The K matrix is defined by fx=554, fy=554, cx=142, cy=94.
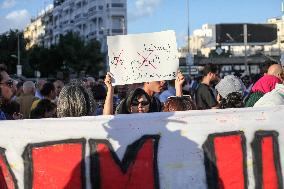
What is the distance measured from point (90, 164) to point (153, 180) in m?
0.44

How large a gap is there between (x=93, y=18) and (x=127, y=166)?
4431 inches

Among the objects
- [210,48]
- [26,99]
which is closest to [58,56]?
[210,48]

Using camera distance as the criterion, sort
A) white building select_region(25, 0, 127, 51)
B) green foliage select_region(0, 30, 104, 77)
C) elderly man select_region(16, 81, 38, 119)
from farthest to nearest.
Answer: white building select_region(25, 0, 127, 51) → green foliage select_region(0, 30, 104, 77) → elderly man select_region(16, 81, 38, 119)

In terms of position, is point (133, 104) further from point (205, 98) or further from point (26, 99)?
point (26, 99)

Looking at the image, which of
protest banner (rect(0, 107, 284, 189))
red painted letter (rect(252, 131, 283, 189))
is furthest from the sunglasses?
red painted letter (rect(252, 131, 283, 189))

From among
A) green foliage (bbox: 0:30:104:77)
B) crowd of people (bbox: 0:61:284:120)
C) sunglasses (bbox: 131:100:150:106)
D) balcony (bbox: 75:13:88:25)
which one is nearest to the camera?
crowd of people (bbox: 0:61:284:120)

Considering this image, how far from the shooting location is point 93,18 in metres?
115

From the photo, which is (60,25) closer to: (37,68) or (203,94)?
(37,68)

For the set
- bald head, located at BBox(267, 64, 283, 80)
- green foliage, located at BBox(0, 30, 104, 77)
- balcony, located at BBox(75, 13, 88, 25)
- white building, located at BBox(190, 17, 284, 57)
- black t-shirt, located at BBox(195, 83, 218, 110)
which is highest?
balcony, located at BBox(75, 13, 88, 25)

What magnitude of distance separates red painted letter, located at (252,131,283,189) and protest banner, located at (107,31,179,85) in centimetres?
100

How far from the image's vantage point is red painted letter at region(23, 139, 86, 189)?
3678mm

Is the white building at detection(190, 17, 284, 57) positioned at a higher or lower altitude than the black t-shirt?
higher

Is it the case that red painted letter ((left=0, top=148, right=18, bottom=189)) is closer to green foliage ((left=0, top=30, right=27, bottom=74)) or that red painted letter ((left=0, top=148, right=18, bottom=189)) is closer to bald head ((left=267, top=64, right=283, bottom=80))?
bald head ((left=267, top=64, right=283, bottom=80))

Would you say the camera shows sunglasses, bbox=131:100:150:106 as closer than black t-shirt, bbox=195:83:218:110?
Yes
